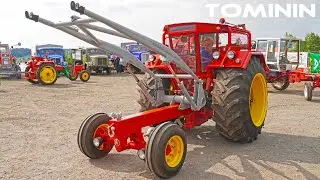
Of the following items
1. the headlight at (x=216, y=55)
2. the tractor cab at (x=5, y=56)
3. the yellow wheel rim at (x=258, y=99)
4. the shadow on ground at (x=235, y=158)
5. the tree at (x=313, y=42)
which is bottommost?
the shadow on ground at (x=235, y=158)

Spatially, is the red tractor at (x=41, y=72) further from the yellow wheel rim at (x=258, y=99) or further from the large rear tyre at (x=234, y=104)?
the large rear tyre at (x=234, y=104)

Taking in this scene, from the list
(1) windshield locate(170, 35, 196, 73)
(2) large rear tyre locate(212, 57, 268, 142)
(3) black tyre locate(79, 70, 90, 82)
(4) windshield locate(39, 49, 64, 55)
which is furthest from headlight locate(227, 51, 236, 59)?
(4) windshield locate(39, 49, 64, 55)

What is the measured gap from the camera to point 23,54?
32.9 m

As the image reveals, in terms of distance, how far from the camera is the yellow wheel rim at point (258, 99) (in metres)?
6.32

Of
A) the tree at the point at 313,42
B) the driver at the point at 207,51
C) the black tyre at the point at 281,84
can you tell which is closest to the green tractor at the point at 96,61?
the black tyre at the point at 281,84

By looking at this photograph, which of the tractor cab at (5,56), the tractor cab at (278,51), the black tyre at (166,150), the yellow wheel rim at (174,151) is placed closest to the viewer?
the black tyre at (166,150)

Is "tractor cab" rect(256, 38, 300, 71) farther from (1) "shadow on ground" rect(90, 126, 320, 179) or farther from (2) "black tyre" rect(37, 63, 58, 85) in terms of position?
(2) "black tyre" rect(37, 63, 58, 85)

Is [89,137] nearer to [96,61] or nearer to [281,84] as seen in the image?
[281,84]

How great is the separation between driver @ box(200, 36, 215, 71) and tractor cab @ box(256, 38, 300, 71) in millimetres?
8270

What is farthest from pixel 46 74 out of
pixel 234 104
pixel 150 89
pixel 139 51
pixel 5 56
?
pixel 234 104

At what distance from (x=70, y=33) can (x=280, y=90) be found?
11547mm

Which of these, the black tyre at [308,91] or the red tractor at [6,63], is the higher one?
the red tractor at [6,63]

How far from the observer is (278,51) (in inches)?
543

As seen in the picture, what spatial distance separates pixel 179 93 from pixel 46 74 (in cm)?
1168
